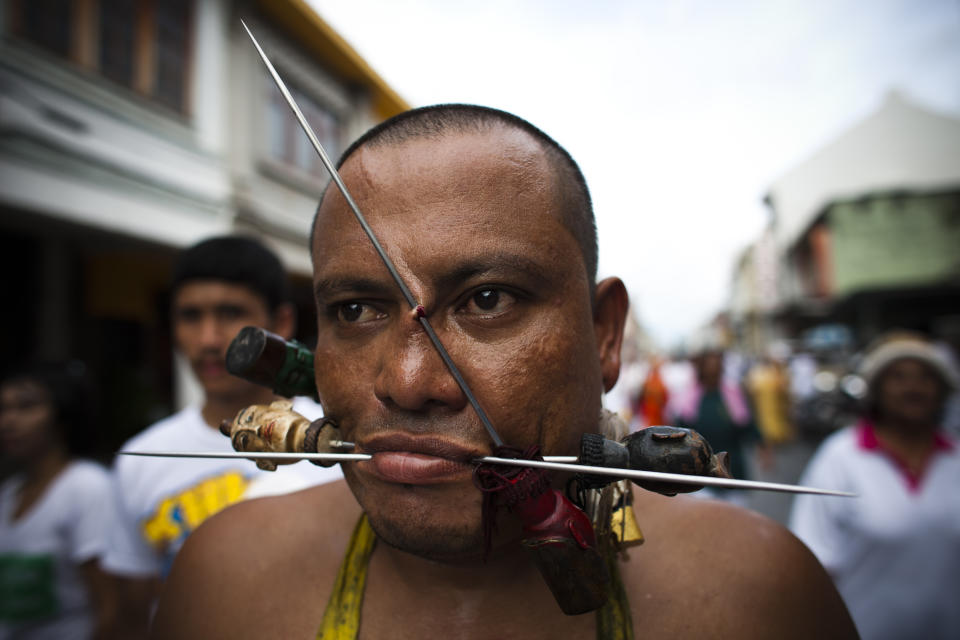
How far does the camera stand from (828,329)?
103ft

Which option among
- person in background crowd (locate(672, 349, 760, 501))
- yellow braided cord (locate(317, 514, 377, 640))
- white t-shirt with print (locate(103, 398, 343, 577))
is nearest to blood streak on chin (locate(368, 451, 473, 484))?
yellow braided cord (locate(317, 514, 377, 640))

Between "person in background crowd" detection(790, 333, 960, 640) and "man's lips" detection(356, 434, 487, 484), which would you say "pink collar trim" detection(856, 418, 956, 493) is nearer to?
"person in background crowd" detection(790, 333, 960, 640)

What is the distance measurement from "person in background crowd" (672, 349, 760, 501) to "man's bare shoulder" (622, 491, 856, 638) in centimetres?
437

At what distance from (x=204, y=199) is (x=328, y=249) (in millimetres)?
7181

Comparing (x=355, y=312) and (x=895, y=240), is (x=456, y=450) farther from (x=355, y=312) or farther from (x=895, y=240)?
(x=895, y=240)

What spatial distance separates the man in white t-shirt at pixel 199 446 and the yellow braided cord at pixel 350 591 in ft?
2.26

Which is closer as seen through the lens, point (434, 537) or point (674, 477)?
point (674, 477)

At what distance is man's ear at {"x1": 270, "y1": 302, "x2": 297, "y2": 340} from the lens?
103 inches

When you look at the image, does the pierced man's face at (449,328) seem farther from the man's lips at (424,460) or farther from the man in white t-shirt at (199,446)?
the man in white t-shirt at (199,446)

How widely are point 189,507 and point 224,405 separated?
426mm

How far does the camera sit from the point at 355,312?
1.22 meters

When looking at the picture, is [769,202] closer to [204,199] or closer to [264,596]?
[204,199]

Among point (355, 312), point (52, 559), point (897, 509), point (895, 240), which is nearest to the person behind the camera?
point (355, 312)

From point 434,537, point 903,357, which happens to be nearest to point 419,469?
point 434,537
